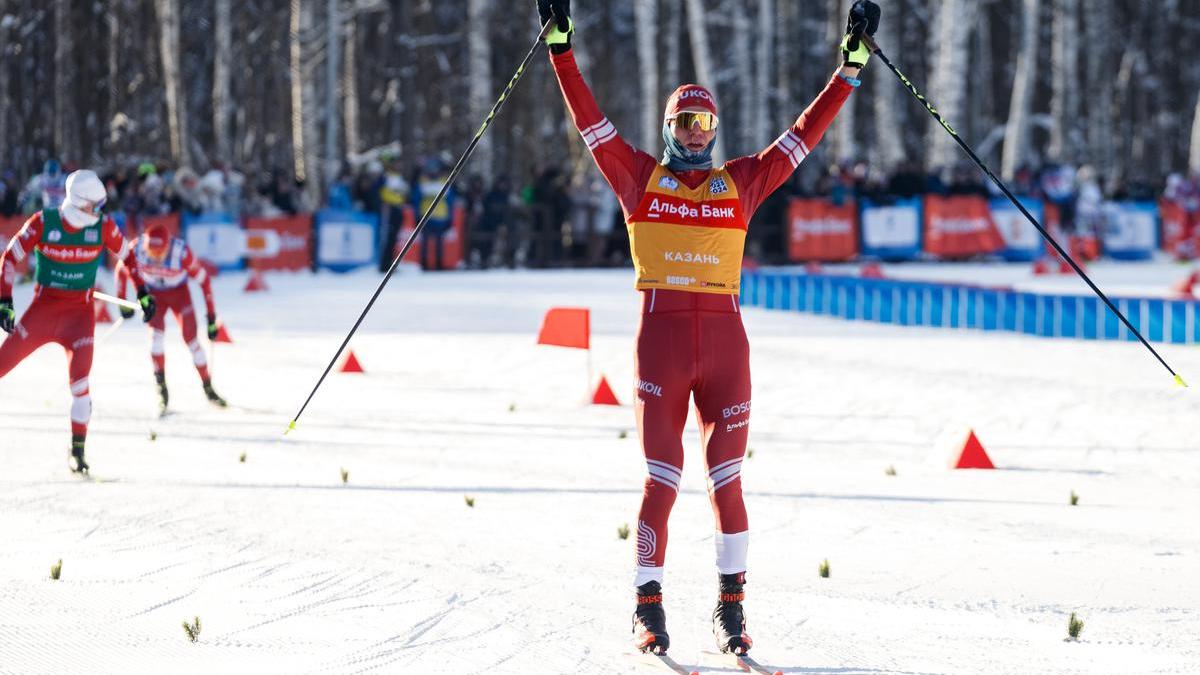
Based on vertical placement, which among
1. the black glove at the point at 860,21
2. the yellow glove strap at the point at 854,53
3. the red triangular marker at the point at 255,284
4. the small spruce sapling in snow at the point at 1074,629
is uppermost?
the black glove at the point at 860,21

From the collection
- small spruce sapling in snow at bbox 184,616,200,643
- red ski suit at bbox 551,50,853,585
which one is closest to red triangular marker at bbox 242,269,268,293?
small spruce sapling in snow at bbox 184,616,200,643

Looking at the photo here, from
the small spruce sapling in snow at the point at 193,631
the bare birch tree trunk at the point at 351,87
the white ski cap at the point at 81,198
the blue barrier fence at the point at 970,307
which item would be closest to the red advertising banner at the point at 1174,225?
the blue barrier fence at the point at 970,307

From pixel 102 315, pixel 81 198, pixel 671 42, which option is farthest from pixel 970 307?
pixel 671 42

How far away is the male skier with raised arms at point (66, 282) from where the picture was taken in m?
10.1

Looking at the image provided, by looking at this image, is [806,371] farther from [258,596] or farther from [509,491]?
[258,596]

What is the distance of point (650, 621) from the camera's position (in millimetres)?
6109

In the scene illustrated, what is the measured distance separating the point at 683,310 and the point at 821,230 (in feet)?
76.1

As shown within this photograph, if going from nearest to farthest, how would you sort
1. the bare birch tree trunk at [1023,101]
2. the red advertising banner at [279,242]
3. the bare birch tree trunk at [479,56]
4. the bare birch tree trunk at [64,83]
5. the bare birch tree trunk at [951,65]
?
the red advertising banner at [279,242] → the bare birch tree trunk at [64,83] → the bare birch tree trunk at [479,56] → the bare birch tree trunk at [951,65] → the bare birch tree trunk at [1023,101]

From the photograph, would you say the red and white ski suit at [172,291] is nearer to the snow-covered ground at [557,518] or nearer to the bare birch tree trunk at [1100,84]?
the snow-covered ground at [557,518]

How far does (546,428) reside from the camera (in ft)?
40.1

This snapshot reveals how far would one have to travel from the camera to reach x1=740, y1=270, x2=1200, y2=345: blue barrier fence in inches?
676

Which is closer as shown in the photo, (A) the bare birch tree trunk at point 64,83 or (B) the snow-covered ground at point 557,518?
(B) the snow-covered ground at point 557,518

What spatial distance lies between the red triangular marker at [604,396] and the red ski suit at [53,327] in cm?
439

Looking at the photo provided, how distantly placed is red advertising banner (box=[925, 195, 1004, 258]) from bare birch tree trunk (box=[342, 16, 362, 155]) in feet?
64.4
